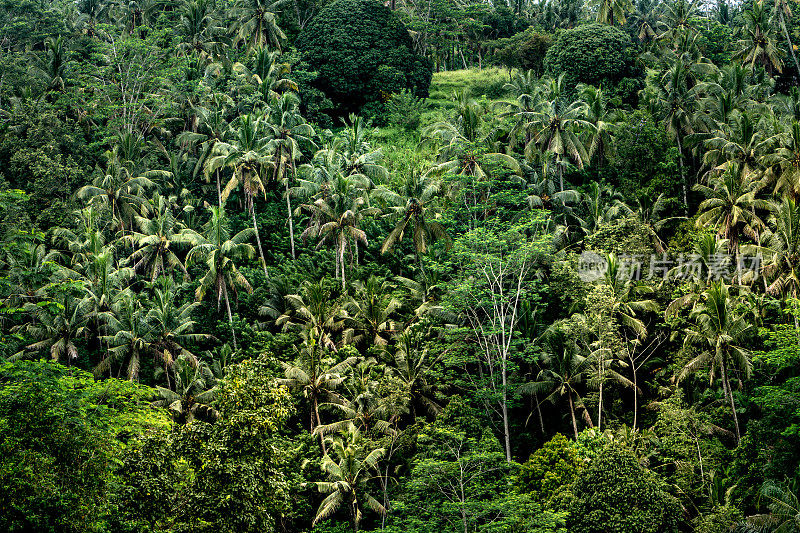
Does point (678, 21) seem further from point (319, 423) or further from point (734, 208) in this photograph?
point (319, 423)

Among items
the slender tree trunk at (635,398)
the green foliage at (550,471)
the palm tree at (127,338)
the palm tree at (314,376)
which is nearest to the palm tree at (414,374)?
the palm tree at (314,376)

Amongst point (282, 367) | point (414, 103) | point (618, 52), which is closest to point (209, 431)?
point (282, 367)

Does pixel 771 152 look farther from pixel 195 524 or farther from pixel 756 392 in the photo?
pixel 195 524

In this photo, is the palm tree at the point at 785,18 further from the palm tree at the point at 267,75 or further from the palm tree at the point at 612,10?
the palm tree at the point at 267,75

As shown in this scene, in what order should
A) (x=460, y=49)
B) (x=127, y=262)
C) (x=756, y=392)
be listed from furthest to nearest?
(x=460, y=49) < (x=127, y=262) < (x=756, y=392)

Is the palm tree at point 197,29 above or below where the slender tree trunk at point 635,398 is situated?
above


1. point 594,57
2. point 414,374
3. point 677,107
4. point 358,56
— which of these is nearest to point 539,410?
point 414,374
